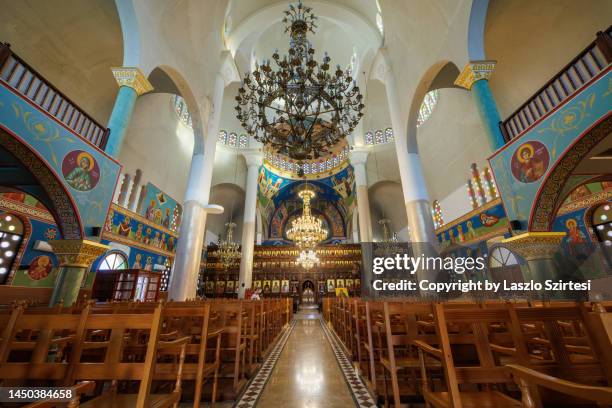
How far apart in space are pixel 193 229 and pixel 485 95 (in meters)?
8.30

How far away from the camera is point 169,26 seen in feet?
22.0

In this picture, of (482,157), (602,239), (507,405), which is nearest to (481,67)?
(482,157)

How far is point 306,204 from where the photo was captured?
1227 centimetres

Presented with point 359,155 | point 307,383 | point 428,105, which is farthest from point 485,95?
point 359,155

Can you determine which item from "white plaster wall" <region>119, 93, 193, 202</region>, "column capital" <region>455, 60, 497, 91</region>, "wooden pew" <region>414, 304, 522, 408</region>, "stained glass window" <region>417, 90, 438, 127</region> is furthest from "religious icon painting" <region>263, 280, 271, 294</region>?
"wooden pew" <region>414, 304, 522, 408</region>

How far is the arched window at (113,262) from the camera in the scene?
7.83 m

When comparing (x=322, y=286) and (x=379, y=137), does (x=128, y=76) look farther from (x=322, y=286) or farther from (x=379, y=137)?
(x=322, y=286)

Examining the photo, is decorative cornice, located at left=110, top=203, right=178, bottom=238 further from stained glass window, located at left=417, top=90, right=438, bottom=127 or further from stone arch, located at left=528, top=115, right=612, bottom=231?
stained glass window, located at left=417, top=90, right=438, bottom=127

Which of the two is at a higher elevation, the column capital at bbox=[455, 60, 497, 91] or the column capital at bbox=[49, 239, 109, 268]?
the column capital at bbox=[455, 60, 497, 91]

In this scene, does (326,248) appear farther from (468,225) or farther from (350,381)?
(350,381)

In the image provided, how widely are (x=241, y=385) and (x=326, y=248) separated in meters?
14.6

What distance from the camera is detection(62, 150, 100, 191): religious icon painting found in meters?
3.82

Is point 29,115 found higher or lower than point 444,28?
lower

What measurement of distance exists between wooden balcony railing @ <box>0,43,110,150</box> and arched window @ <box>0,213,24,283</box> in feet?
12.3
